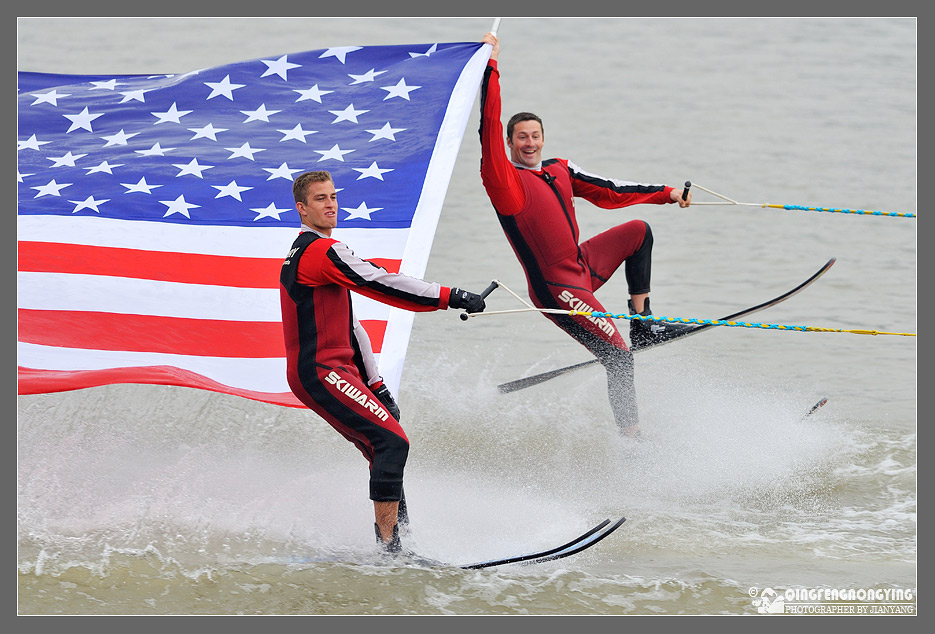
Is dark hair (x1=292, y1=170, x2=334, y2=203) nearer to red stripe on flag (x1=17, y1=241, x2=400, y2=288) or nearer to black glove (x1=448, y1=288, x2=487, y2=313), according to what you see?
black glove (x1=448, y1=288, x2=487, y2=313)

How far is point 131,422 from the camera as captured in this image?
7684mm

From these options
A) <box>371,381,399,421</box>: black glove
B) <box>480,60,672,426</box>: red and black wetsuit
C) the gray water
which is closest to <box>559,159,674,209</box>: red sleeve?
<box>480,60,672,426</box>: red and black wetsuit

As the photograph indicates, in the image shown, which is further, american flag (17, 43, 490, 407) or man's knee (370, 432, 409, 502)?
american flag (17, 43, 490, 407)

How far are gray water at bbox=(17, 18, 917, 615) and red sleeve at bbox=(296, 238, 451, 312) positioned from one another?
1.49m

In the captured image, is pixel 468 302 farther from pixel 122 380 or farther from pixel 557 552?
pixel 122 380

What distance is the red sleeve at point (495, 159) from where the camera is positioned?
6.52 m

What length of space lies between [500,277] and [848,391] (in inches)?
142

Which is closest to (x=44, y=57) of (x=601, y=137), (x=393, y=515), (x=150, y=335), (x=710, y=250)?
(x=601, y=137)

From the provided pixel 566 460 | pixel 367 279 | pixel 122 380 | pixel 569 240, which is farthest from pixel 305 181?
pixel 566 460

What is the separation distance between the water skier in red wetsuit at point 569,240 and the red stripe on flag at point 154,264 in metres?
0.94

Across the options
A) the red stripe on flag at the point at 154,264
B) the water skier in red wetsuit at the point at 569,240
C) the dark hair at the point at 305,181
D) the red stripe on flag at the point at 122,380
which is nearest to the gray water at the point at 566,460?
the water skier in red wetsuit at the point at 569,240

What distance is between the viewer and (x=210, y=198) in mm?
7094

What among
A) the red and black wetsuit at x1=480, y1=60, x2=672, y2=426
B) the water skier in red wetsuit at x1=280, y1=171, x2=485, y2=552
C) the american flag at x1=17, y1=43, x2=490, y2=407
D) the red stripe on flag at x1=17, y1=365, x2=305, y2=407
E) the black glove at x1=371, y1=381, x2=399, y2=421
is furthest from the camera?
the red and black wetsuit at x1=480, y1=60, x2=672, y2=426

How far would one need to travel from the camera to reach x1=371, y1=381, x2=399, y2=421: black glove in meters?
5.87
